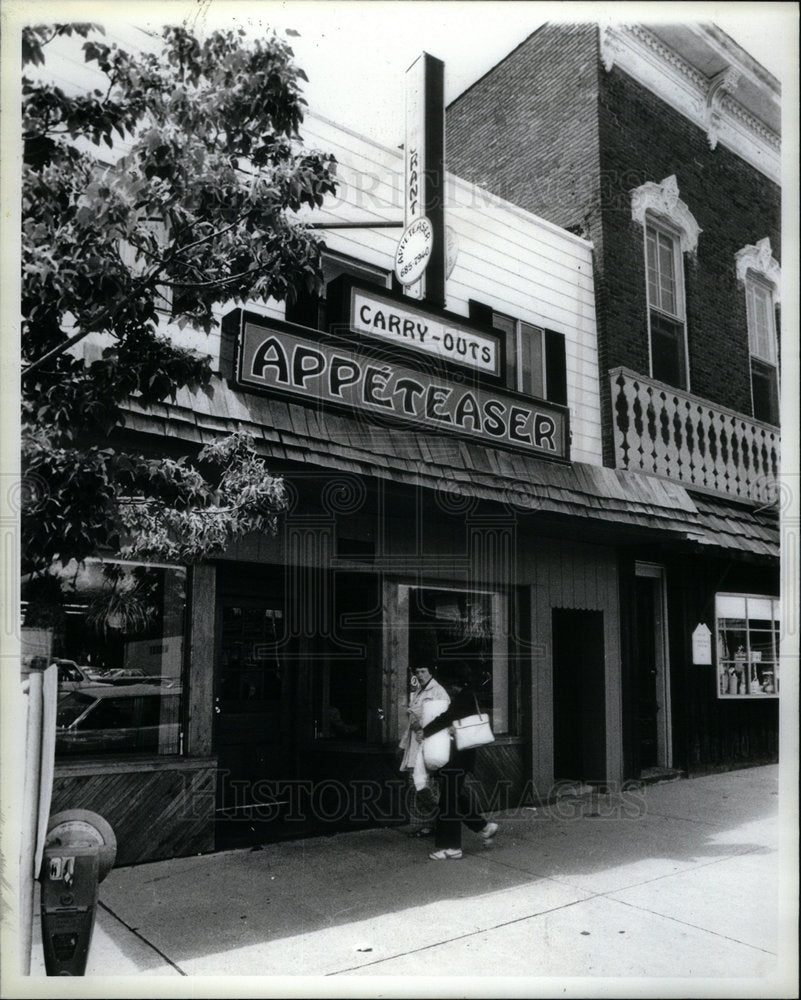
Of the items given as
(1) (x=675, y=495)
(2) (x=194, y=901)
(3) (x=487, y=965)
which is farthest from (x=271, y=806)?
(1) (x=675, y=495)

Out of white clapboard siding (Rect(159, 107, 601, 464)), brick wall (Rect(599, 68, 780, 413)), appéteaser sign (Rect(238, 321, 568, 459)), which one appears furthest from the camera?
brick wall (Rect(599, 68, 780, 413))

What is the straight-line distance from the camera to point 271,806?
8.04 m

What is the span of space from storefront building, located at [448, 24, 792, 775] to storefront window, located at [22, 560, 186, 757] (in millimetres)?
5651

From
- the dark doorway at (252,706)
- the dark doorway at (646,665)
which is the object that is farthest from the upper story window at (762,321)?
the dark doorway at (252,706)

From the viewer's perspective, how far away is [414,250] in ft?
26.1

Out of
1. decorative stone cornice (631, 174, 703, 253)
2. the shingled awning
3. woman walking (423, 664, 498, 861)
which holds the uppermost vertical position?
decorative stone cornice (631, 174, 703, 253)

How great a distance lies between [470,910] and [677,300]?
8.51 metres

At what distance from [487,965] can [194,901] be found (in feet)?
6.79

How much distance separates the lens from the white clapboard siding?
8.23 metres

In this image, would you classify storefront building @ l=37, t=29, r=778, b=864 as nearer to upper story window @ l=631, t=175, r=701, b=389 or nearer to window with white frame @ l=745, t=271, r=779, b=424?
upper story window @ l=631, t=175, r=701, b=389

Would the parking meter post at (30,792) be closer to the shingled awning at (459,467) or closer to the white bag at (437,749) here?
the shingled awning at (459,467)

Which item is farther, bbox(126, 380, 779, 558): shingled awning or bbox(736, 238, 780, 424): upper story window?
bbox(736, 238, 780, 424): upper story window

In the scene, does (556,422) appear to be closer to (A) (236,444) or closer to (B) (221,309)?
(B) (221,309)

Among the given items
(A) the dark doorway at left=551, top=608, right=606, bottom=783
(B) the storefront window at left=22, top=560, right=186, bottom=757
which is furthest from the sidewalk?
(A) the dark doorway at left=551, top=608, right=606, bottom=783
